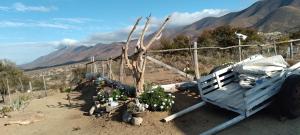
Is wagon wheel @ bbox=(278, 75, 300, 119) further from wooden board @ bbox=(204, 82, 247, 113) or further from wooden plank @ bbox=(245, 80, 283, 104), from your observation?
wooden board @ bbox=(204, 82, 247, 113)

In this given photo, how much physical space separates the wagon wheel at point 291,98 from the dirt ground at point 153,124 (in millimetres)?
177

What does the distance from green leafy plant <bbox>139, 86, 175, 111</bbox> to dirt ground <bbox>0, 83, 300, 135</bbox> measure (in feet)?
0.52

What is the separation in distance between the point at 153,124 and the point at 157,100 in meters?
0.74

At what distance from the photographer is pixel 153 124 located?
28.6 feet

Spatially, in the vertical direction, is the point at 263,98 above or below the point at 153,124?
above

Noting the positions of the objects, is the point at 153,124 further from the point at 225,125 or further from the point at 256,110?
the point at 256,110

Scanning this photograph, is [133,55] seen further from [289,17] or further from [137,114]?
[289,17]

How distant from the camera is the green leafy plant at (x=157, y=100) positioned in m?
9.23

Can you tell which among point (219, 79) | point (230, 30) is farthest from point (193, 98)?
point (230, 30)

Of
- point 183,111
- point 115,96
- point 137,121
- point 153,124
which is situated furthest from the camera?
point 115,96

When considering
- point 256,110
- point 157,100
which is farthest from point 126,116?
point 256,110

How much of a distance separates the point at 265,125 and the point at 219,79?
7.60ft

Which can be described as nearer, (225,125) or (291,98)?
(291,98)

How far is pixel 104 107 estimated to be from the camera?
1042 cm
